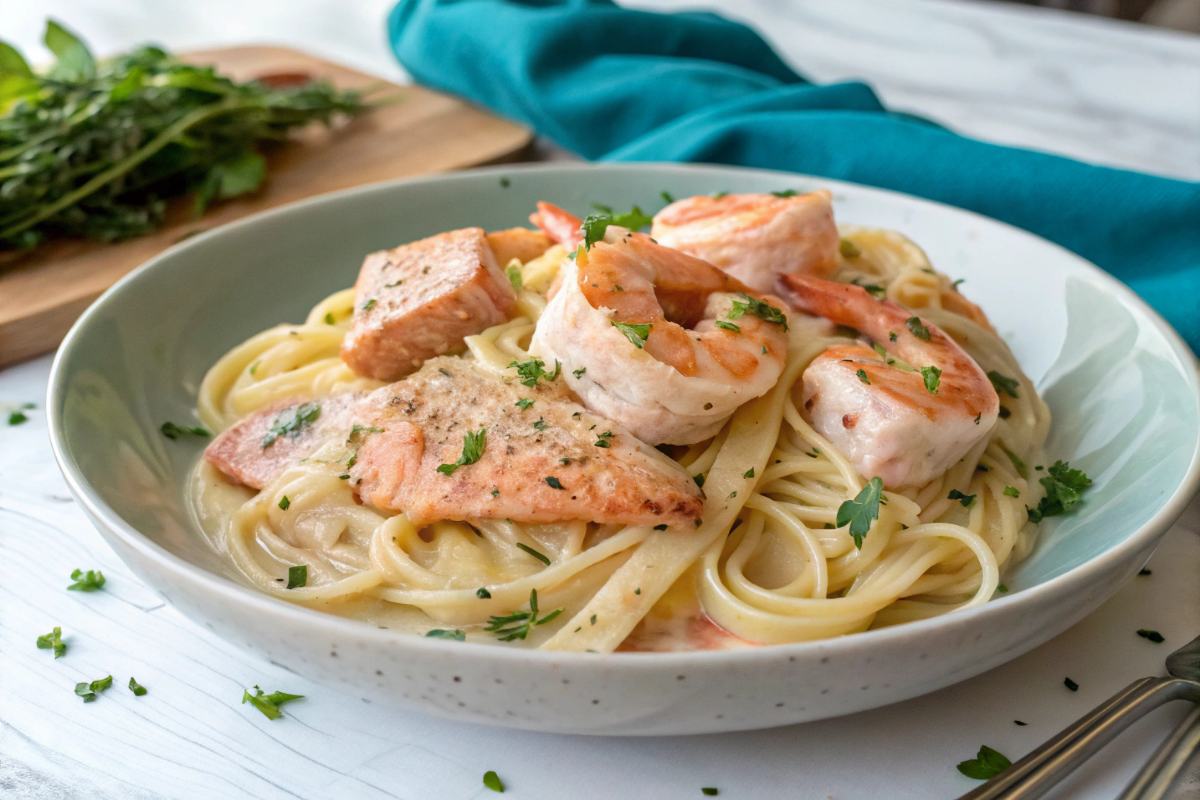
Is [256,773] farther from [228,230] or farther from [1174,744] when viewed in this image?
[228,230]

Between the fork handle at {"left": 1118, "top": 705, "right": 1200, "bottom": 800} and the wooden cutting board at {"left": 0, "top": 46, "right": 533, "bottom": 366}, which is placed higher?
the fork handle at {"left": 1118, "top": 705, "right": 1200, "bottom": 800}

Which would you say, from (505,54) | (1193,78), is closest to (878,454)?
(505,54)

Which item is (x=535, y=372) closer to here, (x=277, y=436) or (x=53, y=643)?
(x=277, y=436)

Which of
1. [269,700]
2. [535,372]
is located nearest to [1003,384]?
[535,372]

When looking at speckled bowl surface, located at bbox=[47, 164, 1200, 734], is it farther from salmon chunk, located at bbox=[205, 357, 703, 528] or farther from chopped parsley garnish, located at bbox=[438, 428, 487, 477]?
chopped parsley garnish, located at bbox=[438, 428, 487, 477]

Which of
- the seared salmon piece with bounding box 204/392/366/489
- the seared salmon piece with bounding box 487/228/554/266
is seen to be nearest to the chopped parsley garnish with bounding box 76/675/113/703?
the seared salmon piece with bounding box 204/392/366/489
